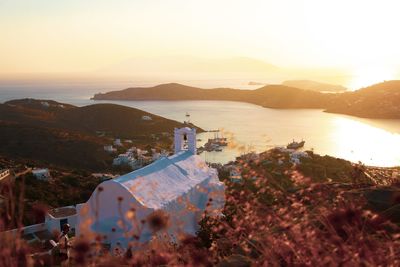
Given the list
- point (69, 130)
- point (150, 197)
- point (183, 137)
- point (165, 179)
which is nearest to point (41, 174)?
point (183, 137)

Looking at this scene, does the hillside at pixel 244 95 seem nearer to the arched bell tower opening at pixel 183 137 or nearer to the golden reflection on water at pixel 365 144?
the golden reflection on water at pixel 365 144

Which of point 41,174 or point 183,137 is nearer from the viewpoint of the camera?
point 183,137

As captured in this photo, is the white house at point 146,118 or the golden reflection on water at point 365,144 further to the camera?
the white house at point 146,118

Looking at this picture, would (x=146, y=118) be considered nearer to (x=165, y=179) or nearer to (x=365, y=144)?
(x=365, y=144)

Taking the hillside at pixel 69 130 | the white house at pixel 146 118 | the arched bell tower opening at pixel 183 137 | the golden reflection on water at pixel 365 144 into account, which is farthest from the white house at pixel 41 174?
the white house at pixel 146 118

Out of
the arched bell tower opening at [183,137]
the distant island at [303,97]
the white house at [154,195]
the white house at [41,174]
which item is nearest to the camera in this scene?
the white house at [154,195]

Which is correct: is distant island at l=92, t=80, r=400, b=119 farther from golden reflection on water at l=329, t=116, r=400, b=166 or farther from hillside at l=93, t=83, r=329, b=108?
golden reflection on water at l=329, t=116, r=400, b=166

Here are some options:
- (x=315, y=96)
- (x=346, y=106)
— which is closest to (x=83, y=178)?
(x=346, y=106)
